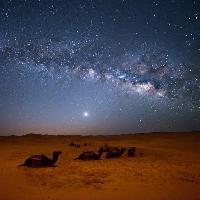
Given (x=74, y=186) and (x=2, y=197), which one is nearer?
(x=2, y=197)

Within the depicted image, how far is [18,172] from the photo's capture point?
54.0 ft

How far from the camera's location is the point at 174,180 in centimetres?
1528

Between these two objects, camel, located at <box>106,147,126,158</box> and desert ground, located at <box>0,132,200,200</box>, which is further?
camel, located at <box>106,147,126,158</box>

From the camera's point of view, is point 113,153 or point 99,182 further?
point 113,153

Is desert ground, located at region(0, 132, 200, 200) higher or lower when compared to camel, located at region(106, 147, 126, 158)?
lower

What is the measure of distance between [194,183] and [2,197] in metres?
7.86

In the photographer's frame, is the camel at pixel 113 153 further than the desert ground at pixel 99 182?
Yes

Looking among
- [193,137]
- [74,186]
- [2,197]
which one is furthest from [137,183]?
[193,137]

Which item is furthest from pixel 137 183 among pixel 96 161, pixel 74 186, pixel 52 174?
pixel 96 161

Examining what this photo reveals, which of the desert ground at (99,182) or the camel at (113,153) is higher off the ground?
the camel at (113,153)

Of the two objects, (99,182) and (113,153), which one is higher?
(113,153)

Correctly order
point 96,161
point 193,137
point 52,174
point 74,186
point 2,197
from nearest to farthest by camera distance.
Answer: point 2,197
point 74,186
point 52,174
point 96,161
point 193,137

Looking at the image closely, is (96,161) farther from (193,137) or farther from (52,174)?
(193,137)

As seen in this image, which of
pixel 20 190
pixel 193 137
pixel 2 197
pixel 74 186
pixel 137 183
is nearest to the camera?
pixel 2 197
